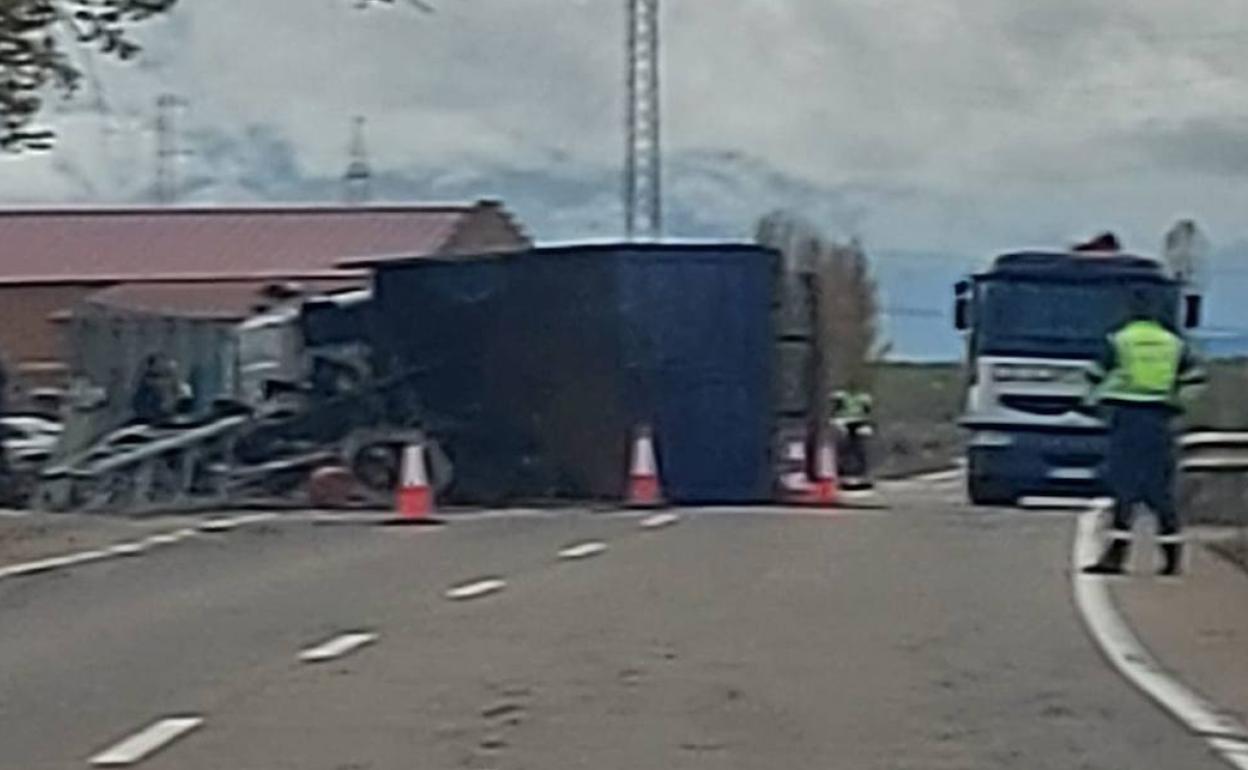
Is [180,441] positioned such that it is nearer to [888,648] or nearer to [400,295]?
[400,295]

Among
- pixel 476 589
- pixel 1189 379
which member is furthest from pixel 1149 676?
pixel 1189 379

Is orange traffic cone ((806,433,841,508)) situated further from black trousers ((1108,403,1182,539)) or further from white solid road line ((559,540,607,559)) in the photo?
black trousers ((1108,403,1182,539))

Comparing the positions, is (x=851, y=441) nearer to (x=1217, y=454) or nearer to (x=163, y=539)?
(x=1217, y=454)

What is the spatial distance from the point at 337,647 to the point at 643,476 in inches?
629

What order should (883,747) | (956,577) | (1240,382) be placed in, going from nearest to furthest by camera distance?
(883,747) → (956,577) → (1240,382)

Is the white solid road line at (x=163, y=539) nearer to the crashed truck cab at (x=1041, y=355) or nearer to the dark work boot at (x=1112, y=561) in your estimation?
the dark work boot at (x=1112, y=561)

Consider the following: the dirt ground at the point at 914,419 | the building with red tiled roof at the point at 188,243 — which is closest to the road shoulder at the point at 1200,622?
the dirt ground at the point at 914,419

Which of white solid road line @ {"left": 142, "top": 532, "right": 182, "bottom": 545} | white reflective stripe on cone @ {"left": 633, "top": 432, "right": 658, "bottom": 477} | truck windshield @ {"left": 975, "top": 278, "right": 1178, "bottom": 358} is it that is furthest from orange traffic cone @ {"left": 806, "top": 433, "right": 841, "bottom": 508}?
white solid road line @ {"left": 142, "top": 532, "right": 182, "bottom": 545}

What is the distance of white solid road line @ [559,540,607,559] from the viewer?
2377cm

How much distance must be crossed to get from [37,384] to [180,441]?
25633 millimetres

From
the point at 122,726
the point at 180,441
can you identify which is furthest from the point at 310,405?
the point at 122,726

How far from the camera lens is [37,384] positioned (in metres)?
60.3

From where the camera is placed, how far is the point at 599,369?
1321 inches

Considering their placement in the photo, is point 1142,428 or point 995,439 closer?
point 1142,428
